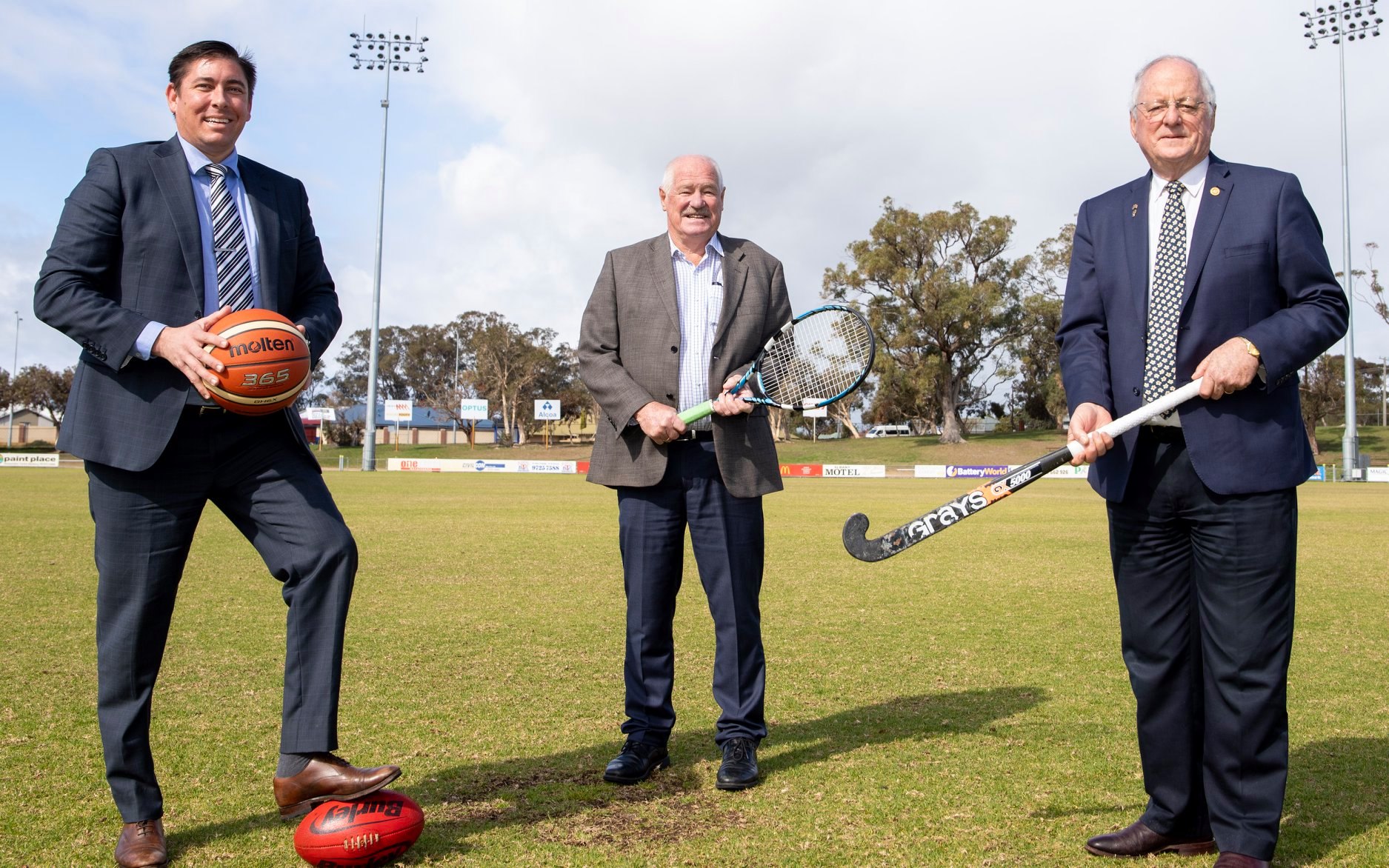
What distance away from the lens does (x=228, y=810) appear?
12.3 ft

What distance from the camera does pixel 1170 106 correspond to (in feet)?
11.2

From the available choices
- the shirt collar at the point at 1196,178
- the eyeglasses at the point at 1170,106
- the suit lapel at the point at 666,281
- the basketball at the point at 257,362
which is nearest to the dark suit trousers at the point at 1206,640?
the shirt collar at the point at 1196,178

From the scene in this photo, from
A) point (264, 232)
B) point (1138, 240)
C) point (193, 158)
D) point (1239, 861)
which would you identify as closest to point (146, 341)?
point (264, 232)

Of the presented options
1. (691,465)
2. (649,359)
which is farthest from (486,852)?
(649,359)

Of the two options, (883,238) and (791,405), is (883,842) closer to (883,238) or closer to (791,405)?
(791,405)

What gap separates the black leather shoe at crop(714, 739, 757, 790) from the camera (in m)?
4.07

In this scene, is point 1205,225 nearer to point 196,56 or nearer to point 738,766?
point 738,766

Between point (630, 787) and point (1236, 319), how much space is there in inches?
107

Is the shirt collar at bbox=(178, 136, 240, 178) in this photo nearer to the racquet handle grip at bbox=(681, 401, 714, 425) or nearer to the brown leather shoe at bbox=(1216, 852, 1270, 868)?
the racquet handle grip at bbox=(681, 401, 714, 425)

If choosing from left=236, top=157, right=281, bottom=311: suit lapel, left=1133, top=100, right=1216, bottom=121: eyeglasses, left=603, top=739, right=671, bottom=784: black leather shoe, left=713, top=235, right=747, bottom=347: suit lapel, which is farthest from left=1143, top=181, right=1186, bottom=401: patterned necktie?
left=236, top=157, right=281, bottom=311: suit lapel

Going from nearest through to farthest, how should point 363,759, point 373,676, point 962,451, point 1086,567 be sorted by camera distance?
1. point 363,759
2. point 373,676
3. point 1086,567
4. point 962,451

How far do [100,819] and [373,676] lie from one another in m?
2.47

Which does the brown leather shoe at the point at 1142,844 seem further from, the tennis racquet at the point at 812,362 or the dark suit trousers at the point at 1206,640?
the tennis racquet at the point at 812,362

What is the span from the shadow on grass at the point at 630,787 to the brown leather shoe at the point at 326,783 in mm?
296
